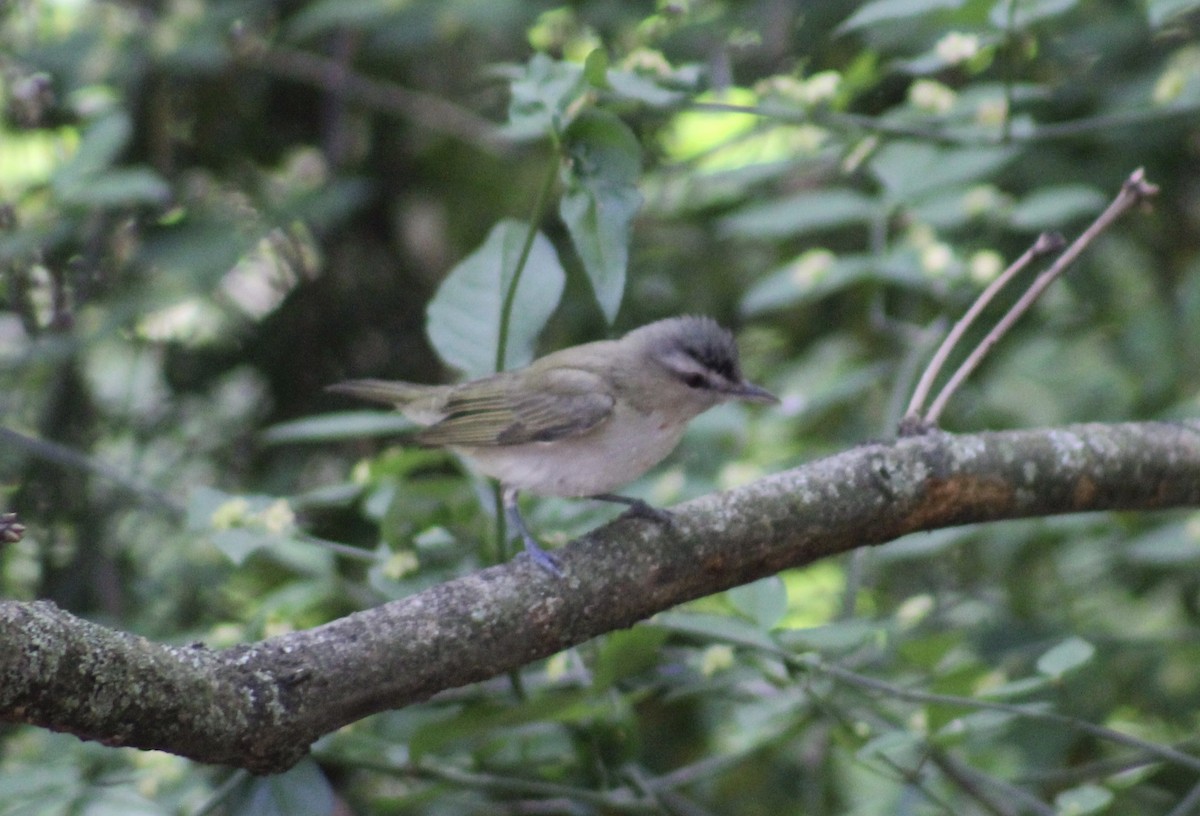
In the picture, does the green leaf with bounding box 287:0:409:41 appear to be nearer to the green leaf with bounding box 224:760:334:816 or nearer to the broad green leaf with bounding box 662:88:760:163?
the broad green leaf with bounding box 662:88:760:163

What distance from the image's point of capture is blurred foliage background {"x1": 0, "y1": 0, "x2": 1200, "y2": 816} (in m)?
2.70

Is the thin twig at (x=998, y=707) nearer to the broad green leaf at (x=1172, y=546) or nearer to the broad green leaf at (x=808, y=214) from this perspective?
the broad green leaf at (x=1172, y=546)

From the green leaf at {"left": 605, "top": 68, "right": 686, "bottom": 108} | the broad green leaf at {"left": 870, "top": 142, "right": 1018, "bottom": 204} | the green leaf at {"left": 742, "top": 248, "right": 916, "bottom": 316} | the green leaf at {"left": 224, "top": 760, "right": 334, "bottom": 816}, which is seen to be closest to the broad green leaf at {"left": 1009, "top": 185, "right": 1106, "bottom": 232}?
the broad green leaf at {"left": 870, "top": 142, "right": 1018, "bottom": 204}

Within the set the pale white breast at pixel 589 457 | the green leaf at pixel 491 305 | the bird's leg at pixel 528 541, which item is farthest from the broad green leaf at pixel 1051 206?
the bird's leg at pixel 528 541

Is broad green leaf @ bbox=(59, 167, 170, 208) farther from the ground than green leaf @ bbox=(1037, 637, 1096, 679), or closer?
farther from the ground

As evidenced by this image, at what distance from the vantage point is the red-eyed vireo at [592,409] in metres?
3.04

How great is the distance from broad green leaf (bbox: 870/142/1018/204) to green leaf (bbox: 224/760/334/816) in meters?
2.15

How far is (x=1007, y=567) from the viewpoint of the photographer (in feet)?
14.3

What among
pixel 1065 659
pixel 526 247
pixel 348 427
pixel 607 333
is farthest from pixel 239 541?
pixel 607 333

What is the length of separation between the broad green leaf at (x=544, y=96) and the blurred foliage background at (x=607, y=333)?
1cm

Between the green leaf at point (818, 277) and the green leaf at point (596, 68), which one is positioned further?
the green leaf at point (818, 277)

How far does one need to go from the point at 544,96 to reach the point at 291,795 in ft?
4.30

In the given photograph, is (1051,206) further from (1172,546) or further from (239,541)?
(239,541)

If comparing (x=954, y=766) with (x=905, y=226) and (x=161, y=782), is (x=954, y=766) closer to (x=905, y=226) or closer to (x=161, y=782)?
(x=161, y=782)
